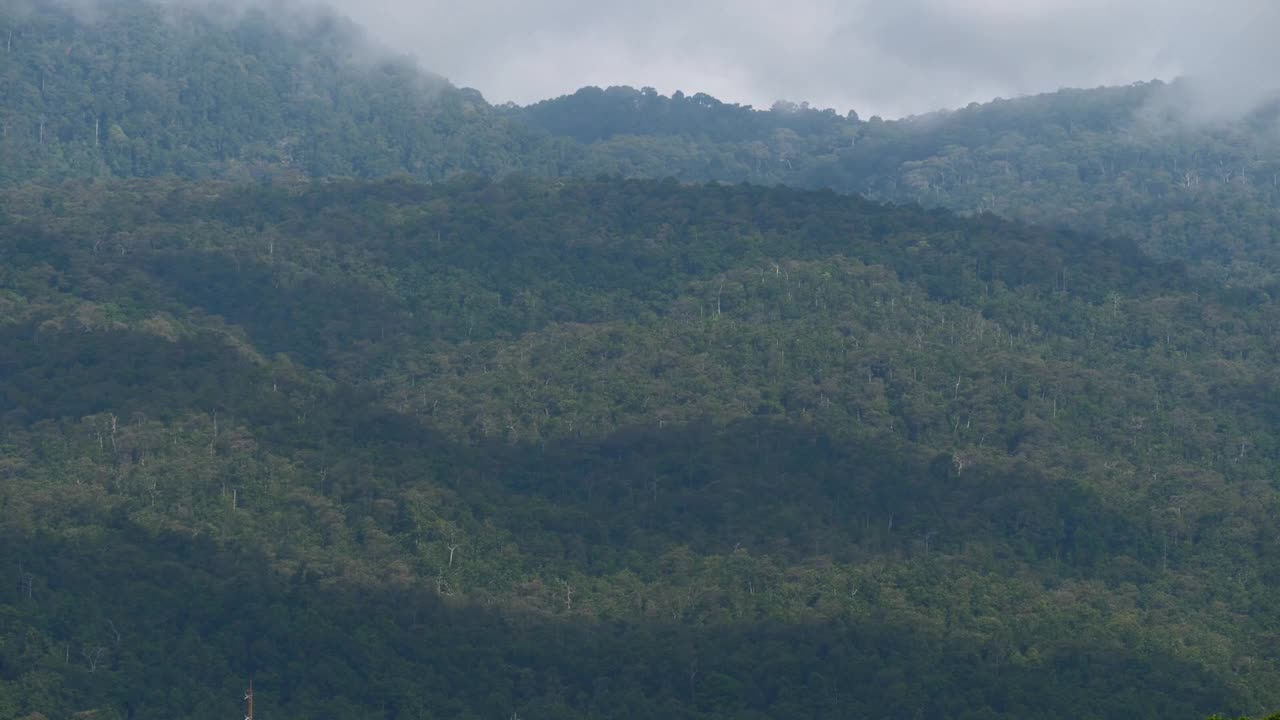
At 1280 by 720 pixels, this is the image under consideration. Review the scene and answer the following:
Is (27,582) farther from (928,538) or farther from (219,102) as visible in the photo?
(219,102)

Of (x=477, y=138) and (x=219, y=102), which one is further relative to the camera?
(x=477, y=138)

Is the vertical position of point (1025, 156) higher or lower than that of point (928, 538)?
higher

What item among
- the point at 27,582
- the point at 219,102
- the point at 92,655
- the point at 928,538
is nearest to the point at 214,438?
the point at 27,582

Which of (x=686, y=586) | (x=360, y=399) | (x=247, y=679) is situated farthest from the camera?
(x=360, y=399)

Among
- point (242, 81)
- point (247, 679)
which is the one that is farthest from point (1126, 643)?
point (242, 81)

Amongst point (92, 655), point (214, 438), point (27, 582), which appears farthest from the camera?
point (214, 438)

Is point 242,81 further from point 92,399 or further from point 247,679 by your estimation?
point 247,679

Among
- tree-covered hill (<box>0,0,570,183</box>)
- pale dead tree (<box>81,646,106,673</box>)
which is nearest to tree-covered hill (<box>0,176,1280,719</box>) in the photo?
pale dead tree (<box>81,646,106,673</box>)
